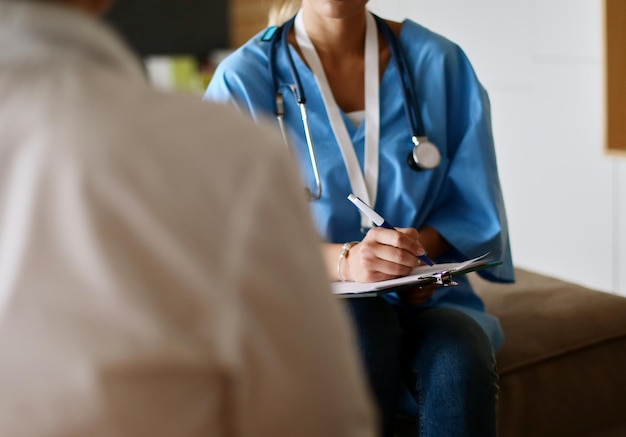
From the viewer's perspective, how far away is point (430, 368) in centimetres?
130

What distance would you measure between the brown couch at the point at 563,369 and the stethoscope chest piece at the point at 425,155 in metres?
0.35

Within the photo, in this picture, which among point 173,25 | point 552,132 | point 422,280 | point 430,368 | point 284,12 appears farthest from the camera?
point 173,25

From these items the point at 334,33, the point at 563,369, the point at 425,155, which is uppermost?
the point at 334,33

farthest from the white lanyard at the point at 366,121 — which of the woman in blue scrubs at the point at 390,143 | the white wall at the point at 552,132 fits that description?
the white wall at the point at 552,132

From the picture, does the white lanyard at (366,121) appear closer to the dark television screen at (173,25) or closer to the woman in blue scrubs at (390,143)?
the woman in blue scrubs at (390,143)

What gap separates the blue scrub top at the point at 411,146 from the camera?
1.50 metres

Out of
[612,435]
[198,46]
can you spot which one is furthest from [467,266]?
[198,46]

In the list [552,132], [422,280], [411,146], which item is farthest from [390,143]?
[552,132]

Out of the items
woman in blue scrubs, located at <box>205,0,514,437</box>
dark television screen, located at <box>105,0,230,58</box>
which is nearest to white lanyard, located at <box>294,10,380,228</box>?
woman in blue scrubs, located at <box>205,0,514,437</box>

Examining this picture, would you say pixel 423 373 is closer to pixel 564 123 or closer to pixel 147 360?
pixel 147 360

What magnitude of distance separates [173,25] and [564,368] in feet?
12.4

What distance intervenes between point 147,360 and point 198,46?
4.56m

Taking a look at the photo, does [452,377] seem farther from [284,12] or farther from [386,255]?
[284,12]

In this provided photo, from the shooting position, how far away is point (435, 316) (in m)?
1.38
